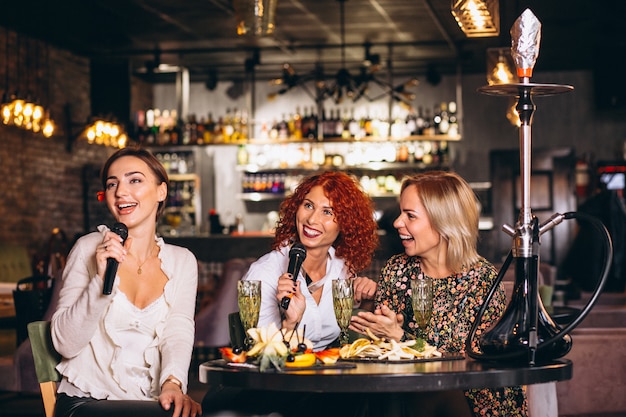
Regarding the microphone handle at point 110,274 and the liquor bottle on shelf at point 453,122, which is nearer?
the microphone handle at point 110,274

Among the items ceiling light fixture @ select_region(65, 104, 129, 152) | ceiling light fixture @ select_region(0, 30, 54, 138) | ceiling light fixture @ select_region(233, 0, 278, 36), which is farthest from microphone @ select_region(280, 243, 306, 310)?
ceiling light fixture @ select_region(65, 104, 129, 152)

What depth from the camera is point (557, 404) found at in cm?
374

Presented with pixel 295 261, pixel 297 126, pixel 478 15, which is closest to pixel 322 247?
pixel 295 261

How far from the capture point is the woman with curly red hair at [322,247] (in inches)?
122

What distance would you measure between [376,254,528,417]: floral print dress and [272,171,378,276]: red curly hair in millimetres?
285

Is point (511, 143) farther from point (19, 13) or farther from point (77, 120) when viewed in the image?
point (19, 13)

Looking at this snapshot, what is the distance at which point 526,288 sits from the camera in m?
2.22

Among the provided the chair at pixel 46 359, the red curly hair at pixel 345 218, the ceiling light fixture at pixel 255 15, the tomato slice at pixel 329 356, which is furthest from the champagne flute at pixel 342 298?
the ceiling light fixture at pixel 255 15

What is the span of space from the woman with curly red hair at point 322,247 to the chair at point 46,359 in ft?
2.28

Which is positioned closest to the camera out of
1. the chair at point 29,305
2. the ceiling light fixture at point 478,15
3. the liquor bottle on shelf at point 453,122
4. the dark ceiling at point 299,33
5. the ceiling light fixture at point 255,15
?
the ceiling light fixture at point 478,15

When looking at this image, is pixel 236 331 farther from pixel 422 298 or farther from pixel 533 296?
pixel 533 296

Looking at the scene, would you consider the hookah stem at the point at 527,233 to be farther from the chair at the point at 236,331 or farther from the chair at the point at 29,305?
the chair at the point at 29,305

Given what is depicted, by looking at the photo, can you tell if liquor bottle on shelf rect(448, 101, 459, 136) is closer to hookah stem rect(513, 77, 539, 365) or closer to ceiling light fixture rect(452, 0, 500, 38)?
ceiling light fixture rect(452, 0, 500, 38)

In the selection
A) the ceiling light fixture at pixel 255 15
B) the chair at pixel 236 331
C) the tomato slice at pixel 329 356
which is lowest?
the chair at pixel 236 331
